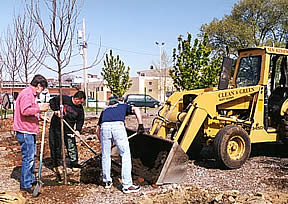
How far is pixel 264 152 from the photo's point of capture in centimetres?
882

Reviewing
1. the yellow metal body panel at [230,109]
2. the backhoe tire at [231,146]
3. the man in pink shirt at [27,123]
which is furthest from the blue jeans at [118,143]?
the backhoe tire at [231,146]

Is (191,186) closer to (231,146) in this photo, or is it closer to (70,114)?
(231,146)

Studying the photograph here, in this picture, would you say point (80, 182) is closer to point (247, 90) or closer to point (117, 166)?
point (117, 166)

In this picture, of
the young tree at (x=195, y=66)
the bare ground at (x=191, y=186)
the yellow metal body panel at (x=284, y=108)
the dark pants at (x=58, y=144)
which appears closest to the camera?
the bare ground at (x=191, y=186)

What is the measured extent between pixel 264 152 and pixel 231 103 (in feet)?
7.42

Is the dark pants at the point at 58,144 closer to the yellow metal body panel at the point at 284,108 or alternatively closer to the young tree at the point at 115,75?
the yellow metal body panel at the point at 284,108

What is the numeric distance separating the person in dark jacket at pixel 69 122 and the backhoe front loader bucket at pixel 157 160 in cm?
105

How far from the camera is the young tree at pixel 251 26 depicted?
33938 millimetres

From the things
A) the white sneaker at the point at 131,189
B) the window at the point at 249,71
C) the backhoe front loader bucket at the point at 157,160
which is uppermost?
the window at the point at 249,71

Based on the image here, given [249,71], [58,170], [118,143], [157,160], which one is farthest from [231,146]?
[58,170]

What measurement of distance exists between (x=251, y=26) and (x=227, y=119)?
2985cm

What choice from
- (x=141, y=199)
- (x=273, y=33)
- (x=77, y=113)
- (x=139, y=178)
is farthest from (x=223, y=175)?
(x=273, y=33)

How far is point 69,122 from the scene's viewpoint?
696 centimetres

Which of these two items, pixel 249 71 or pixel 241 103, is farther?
pixel 249 71
